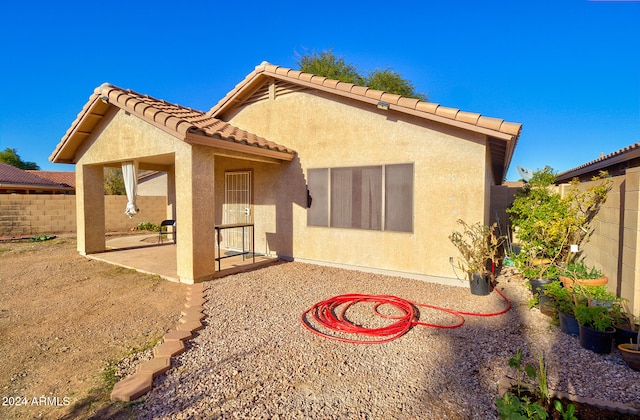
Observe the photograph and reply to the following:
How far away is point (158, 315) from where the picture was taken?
534cm

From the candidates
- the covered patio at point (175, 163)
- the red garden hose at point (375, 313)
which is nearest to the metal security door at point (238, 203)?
the covered patio at point (175, 163)

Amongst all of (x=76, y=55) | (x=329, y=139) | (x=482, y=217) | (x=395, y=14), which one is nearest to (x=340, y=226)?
(x=329, y=139)

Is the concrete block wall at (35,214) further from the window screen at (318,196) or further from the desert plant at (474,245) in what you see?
the desert plant at (474,245)

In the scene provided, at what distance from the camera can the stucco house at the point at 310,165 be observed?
689 centimetres

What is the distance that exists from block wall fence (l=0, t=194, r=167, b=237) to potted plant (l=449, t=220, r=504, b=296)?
58.1 ft

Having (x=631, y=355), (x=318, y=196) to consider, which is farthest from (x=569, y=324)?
(x=318, y=196)

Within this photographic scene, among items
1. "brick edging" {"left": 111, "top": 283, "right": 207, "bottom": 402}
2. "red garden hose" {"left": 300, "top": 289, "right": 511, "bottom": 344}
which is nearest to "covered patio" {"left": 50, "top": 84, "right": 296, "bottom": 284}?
"brick edging" {"left": 111, "top": 283, "right": 207, "bottom": 402}

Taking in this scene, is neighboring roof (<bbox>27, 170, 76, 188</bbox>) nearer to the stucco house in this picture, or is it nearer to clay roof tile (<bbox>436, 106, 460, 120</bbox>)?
the stucco house

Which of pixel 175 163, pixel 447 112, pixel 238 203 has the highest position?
pixel 447 112

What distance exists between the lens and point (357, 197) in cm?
816

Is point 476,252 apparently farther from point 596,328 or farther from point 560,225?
point 596,328

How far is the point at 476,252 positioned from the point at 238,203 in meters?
7.05

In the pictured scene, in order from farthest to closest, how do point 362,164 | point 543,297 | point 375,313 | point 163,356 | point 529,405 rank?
1. point 362,164
2. point 543,297
3. point 375,313
4. point 163,356
5. point 529,405

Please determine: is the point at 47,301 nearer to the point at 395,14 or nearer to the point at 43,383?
the point at 43,383
